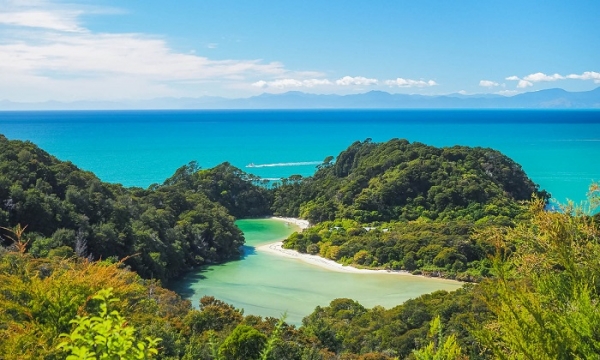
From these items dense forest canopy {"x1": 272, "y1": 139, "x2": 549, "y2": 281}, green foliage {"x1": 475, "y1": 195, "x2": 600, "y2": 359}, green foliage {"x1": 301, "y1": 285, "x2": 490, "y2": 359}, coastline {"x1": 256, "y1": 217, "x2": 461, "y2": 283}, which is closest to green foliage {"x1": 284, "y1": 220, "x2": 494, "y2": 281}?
dense forest canopy {"x1": 272, "y1": 139, "x2": 549, "y2": 281}

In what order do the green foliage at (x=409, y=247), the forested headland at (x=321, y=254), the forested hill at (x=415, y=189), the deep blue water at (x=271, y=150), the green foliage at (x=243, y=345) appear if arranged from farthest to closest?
the deep blue water at (x=271, y=150) → the forested hill at (x=415, y=189) → the green foliage at (x=409, y=247) → the green foliage at (x=243, y=345) → the forested headland at (x=321, y=254)

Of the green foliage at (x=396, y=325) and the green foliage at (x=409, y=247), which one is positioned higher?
the green foliage at (x=396, y=325)

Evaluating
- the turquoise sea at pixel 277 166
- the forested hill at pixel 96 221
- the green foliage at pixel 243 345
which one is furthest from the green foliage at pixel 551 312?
the forested hill at pixel 96 221

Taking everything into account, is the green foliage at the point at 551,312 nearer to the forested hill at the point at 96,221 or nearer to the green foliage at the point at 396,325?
the green foliage at the point at 396,325

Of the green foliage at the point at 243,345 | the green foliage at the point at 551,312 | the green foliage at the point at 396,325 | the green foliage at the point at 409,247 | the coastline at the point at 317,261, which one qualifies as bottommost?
the coastline at the point at 317,261

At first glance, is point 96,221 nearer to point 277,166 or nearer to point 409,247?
point 409,247

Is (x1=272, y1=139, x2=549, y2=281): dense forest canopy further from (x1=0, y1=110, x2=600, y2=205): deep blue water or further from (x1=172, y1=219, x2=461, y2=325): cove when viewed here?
(x1=0, y1=110, x2=600, y2=205): deep blue water

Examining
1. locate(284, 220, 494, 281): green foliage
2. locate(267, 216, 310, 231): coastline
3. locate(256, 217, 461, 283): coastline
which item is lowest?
locate(267, 216, 310, 231): coastline
